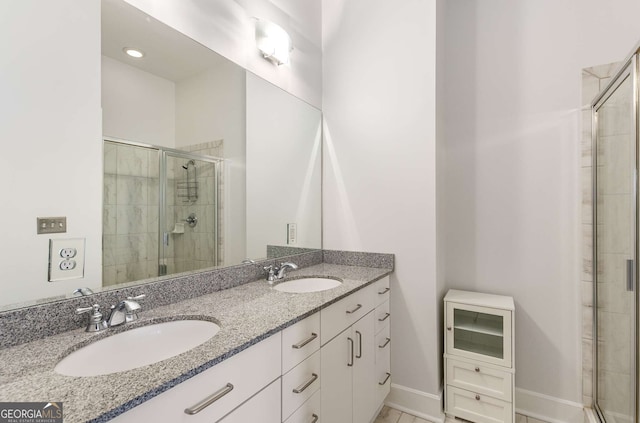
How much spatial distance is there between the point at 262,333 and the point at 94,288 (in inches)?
24.9

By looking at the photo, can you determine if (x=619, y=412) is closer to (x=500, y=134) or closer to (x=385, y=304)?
(x=385, y=304)

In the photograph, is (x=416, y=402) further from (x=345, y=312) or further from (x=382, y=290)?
(x=345, y=312)

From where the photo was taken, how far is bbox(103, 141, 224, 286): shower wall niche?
1.14m

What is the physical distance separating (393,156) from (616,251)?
49.3 inches

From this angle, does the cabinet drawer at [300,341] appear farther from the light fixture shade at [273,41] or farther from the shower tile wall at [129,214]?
the light fixture shade at [273,41]

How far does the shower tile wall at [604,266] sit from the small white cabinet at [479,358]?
0.44 meters

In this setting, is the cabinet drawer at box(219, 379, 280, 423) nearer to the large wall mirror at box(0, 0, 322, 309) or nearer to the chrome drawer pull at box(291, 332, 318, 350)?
the chrome drawer pull at box(291, 332, 318, 350)

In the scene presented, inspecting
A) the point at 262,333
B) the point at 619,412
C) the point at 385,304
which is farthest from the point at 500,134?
the point at 262,333

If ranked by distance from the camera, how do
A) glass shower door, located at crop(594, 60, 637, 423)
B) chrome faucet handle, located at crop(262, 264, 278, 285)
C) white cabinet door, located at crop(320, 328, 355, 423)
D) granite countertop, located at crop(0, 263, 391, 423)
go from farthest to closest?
chrome faucet handle, located at crop(262, 264, 278, 285) < glass shower door, located at crop(594, 60, 637, 423) < white cabinet door, located at crop(320, 328, 355, 423) < granite countertop, located at crop(0, 263, 391, 423)

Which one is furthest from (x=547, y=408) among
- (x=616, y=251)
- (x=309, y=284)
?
(x=309, y=284)

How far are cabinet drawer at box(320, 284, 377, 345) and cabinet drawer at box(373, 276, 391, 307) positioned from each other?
0.05 m

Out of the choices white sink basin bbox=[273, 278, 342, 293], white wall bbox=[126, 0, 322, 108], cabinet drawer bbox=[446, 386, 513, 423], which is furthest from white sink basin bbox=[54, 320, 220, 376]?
cabinet drawer bbox=[446, 386, 513, 423]

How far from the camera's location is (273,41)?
1.80m

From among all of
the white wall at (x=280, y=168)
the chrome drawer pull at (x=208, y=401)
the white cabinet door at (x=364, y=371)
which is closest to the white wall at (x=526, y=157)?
the white cabinet door at (x=364, y=371)
